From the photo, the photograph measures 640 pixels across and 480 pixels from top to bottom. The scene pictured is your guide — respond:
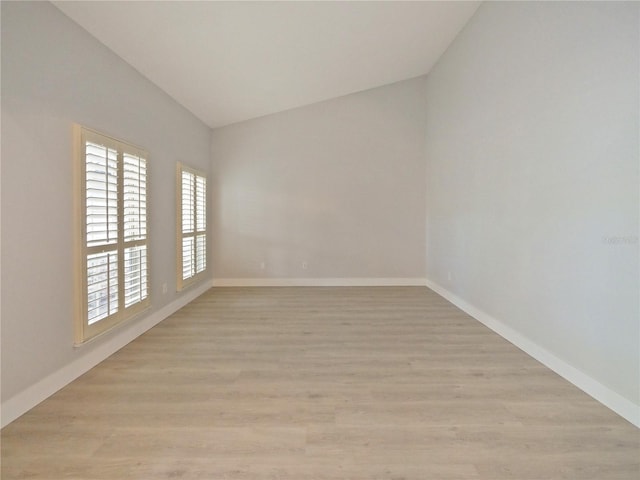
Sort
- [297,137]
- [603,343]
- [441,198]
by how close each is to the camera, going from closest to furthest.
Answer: [603,343] < [441,198] < [297,137]

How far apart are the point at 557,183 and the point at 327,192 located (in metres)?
3.66

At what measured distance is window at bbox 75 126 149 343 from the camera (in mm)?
2406

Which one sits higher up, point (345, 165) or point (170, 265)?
point (345, 165)

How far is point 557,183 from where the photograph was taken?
2502 millimetres

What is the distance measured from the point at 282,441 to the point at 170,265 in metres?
2.98

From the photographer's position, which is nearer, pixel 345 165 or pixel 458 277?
pixel 458 277

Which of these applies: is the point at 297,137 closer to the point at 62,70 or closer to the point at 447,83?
the point at 447,83

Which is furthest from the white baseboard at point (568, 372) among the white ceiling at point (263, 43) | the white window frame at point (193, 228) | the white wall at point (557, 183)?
the white window frame at point (193, 228)

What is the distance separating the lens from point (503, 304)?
128 inches

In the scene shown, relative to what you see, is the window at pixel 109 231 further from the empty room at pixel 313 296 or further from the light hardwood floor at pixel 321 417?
the light hardwood floor at pixel 321 417

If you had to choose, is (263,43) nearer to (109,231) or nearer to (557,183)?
(109,231)

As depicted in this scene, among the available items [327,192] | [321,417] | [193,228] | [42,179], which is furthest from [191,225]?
[321,417]

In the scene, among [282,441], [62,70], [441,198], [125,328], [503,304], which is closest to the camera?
[282,441]

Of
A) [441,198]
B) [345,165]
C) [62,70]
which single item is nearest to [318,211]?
[345,165]
